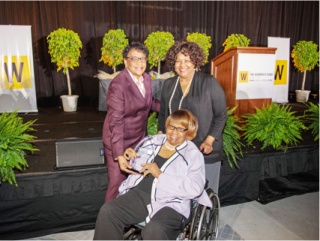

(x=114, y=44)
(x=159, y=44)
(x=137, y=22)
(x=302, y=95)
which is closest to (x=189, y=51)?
(x=114, y=44)

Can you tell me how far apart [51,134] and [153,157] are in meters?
2.08

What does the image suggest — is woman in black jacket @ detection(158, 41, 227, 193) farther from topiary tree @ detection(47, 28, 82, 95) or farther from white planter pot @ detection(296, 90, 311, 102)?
white planter pot @ detection(296, 90, 311, 102)

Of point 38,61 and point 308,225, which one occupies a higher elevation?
point 38,61

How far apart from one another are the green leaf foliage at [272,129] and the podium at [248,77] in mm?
309

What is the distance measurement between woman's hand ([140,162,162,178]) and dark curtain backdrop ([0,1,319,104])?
5.09 m

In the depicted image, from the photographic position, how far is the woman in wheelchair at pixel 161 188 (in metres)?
1.69

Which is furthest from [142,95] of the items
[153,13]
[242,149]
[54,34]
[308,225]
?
[153,13]

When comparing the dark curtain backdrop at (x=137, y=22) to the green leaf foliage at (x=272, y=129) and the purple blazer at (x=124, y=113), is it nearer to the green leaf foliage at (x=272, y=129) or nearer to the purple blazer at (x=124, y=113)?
the green leaf foliage at (x=272, y=129)

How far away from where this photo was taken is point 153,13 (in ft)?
22.5

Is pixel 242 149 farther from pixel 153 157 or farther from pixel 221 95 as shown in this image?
pixel 153 157

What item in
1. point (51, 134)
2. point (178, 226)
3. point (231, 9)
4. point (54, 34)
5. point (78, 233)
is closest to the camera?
point (178, 226)

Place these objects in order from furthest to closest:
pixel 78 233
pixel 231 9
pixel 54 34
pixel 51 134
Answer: pixel 231 9
pixel 54 34
pixel 51 134
pixel 78 233

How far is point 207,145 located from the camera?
2.01 metres

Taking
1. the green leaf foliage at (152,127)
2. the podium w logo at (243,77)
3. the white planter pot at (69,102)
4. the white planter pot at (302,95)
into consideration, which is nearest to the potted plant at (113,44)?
the white planter pot at (69,102)
